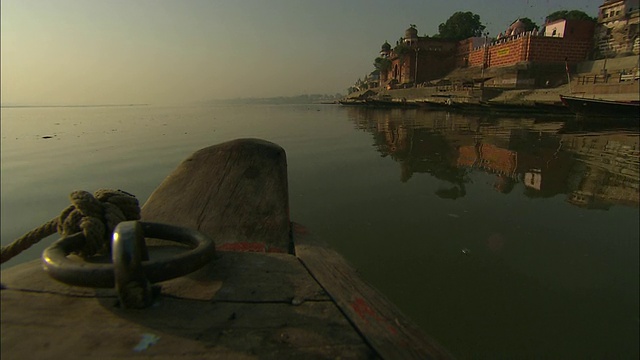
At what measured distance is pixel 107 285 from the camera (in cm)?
100

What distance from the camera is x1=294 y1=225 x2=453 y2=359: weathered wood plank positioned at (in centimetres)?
103

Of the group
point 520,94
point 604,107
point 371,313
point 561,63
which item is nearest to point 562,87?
point 520,94

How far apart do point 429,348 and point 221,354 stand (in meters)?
0.65

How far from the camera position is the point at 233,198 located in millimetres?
2156

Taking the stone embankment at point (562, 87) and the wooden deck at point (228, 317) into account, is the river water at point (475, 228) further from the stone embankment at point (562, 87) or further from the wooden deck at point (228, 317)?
the stone embankment at point (562, 87)

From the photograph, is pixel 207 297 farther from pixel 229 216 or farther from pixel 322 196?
pixel 322 196

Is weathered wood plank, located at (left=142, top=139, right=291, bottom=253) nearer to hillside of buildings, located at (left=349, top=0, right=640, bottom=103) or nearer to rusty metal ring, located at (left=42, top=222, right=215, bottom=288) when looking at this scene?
rusty metal ring, located at (left=42, top=222, right=215, bottom=288)

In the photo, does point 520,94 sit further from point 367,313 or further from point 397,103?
point 367,313

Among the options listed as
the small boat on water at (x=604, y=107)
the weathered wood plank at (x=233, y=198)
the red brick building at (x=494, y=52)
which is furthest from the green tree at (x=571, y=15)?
the weathered wood plank at (x=233, y=198)

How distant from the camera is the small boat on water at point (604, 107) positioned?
15.8 meters

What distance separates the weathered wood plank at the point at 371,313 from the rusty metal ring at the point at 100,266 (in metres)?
0.49

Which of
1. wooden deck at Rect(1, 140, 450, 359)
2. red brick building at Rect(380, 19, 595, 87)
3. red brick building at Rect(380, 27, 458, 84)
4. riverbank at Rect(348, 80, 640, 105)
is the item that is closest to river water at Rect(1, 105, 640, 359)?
wooden deck at Rect(1, 140, 450, 359)

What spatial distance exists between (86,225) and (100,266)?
0.30 m

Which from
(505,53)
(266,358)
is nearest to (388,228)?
(266,358)
